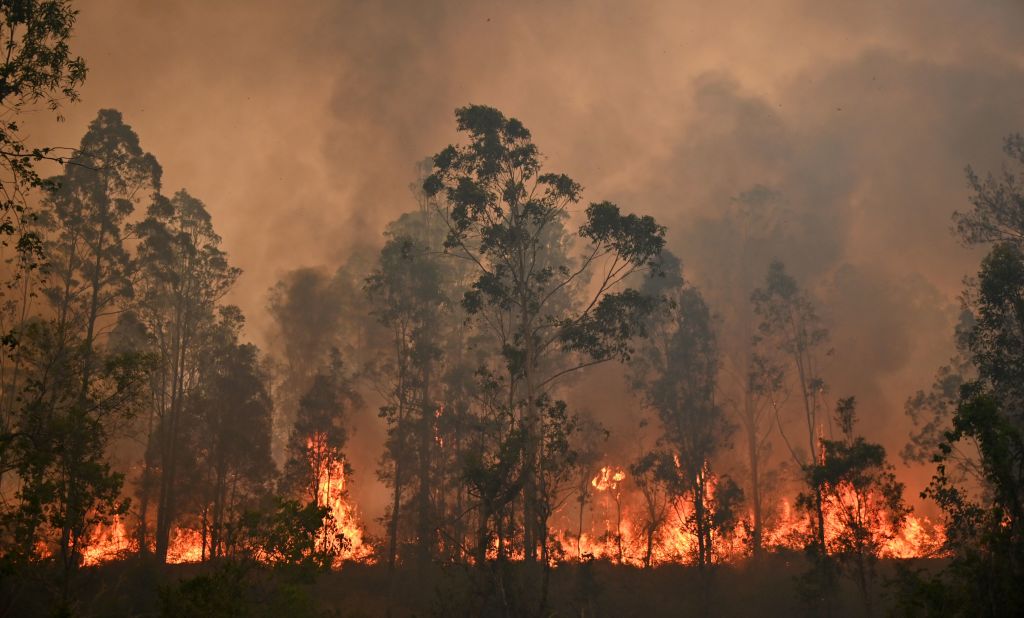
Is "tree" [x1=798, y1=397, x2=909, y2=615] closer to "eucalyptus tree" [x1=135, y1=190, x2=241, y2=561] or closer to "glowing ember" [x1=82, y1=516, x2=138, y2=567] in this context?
"glowing ember" [x1=82, y1=516, x2=138, y2=567]

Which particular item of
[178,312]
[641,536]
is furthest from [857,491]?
[178,312]

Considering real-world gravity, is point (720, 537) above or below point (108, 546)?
below

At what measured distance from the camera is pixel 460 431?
4394cm

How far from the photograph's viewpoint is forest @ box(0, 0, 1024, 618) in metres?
19.2

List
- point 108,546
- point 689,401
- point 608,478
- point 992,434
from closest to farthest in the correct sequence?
point 992,434, point 689,401, point 108,546, point 608,478

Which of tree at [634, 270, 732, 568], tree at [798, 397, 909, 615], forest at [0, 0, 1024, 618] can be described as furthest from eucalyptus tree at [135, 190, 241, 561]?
tree at [798, 397, 909, 615]

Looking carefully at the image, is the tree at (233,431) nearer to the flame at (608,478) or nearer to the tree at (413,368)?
the tree at (413,368)

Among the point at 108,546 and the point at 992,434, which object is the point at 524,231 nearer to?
the point at 992,434

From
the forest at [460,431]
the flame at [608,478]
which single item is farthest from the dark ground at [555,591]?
the flame at [608,478]

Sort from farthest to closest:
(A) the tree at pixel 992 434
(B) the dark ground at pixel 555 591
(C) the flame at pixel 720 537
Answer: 1. (C) the flame at pixel 720 537
2. (B) the dark ground at pixel 555 591
3. (A) the tree at pixel 992 434

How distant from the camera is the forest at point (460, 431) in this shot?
756 inches

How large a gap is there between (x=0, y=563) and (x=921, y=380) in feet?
243

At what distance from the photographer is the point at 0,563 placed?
1444cm

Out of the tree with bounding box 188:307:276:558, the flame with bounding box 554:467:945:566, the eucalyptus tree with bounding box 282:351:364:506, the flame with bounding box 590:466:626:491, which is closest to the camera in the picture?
the tree with bounding box 188:307:276:558
